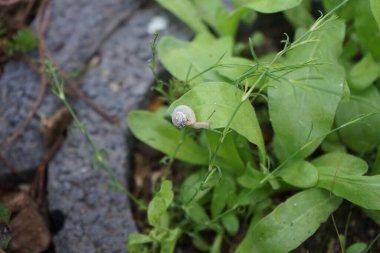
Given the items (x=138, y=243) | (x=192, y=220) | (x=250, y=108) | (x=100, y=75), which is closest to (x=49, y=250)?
(x=138, y=243)

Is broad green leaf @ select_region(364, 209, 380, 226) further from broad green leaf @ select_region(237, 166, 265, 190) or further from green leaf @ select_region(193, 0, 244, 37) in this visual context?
green leaf @ select_region(193, 0, 244, 37)

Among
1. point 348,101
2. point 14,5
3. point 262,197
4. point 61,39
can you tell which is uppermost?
point 14,5

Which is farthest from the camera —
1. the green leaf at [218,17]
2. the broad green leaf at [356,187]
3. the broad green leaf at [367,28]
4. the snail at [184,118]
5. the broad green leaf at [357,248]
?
the green leaf at [218,17]

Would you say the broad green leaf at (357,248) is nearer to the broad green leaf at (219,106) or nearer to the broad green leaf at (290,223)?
the broad green leaf at (290,223)

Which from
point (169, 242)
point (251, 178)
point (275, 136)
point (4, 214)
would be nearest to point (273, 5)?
point (275, 136)

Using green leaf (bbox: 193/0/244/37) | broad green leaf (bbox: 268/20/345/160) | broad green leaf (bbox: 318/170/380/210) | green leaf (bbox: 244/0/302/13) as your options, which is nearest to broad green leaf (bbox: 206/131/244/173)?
broad green leaf (bbox: 268/20/345/160)

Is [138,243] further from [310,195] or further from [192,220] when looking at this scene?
[310,195]

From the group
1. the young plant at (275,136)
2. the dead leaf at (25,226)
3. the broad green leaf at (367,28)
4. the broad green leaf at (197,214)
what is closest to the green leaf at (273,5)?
the young plant at (275,136)
